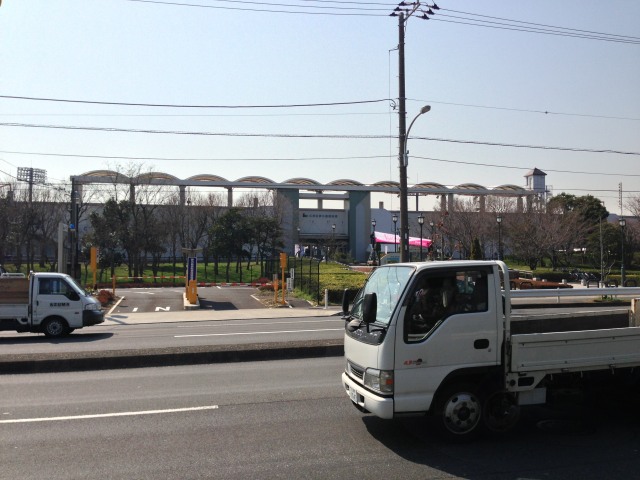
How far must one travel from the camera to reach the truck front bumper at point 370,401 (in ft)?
Answer: 19.9

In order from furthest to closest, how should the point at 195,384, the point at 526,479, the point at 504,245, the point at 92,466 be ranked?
the point at 504,245 → the point at 195,384 → the point at 92,466 → the point at 526,479

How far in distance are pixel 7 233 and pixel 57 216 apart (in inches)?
209

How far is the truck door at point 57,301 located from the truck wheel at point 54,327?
0.18m

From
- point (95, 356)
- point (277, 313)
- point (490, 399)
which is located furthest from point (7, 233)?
point (490, 399)

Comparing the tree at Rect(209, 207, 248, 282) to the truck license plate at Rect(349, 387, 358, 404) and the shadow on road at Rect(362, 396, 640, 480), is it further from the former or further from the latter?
the truck license plate at Rect(349, 387, 358, 404)

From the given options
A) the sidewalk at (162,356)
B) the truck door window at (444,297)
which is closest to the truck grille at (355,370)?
the truck door window at (444,297)

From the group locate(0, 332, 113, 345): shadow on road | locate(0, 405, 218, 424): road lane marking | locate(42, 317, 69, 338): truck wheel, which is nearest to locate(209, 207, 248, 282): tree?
locate(0, 332, 113, 345): shadow on road

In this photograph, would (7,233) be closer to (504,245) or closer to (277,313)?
(277,313)

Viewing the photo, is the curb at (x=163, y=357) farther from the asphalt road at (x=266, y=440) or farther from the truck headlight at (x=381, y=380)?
the truck headlight at (x=381, y=380)

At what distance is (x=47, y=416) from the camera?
25.0 feet

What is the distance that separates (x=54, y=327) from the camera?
57.4 feet

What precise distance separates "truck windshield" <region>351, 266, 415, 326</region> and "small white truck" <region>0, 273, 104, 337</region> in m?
13.2

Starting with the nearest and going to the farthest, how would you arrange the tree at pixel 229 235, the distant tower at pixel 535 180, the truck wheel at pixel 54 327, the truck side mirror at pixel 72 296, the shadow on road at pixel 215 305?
the truck wheel at pixel 54 327 → the truck side mirror at pixel 72 296 → the shadow on road at pixel 215 305 → the tree at pixel 229 235 → the distant tower at pixel 535 180

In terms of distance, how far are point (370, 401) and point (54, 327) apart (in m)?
14.2
